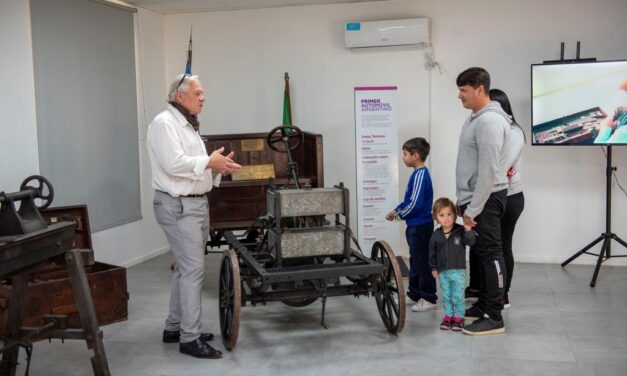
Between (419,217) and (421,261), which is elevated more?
(419,217)

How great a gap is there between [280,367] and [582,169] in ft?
12.8

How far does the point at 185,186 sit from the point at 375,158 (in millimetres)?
2608

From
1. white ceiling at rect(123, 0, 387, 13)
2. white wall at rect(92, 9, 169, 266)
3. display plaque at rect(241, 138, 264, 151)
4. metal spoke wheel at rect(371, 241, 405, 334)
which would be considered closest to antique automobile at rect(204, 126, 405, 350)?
metal spoke wheel at rect(371, 241, 405, 334)

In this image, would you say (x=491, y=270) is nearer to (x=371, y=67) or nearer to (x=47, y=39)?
(x=371, y=67)

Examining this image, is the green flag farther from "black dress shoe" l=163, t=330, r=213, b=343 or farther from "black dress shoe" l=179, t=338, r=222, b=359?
"black dress shoe" l=179, t=338, r=222, b=359

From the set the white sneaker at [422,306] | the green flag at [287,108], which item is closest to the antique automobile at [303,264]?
the white sneaker at [422,306]

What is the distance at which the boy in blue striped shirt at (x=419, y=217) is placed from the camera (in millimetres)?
4898

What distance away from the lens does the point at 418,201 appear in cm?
489

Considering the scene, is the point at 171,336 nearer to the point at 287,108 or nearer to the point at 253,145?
the point at 253,145

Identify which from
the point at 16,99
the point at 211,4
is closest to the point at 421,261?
the point at 16,99

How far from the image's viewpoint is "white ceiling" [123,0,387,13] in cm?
680

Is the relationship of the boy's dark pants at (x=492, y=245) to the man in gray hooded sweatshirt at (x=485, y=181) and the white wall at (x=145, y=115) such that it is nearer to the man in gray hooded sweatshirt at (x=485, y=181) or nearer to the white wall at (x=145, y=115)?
the man in gray hooded sweatshirt at (x=485, y=181)

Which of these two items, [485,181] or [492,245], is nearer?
[485,181]

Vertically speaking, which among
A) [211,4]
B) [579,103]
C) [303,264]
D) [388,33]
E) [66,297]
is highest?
[211,4]
